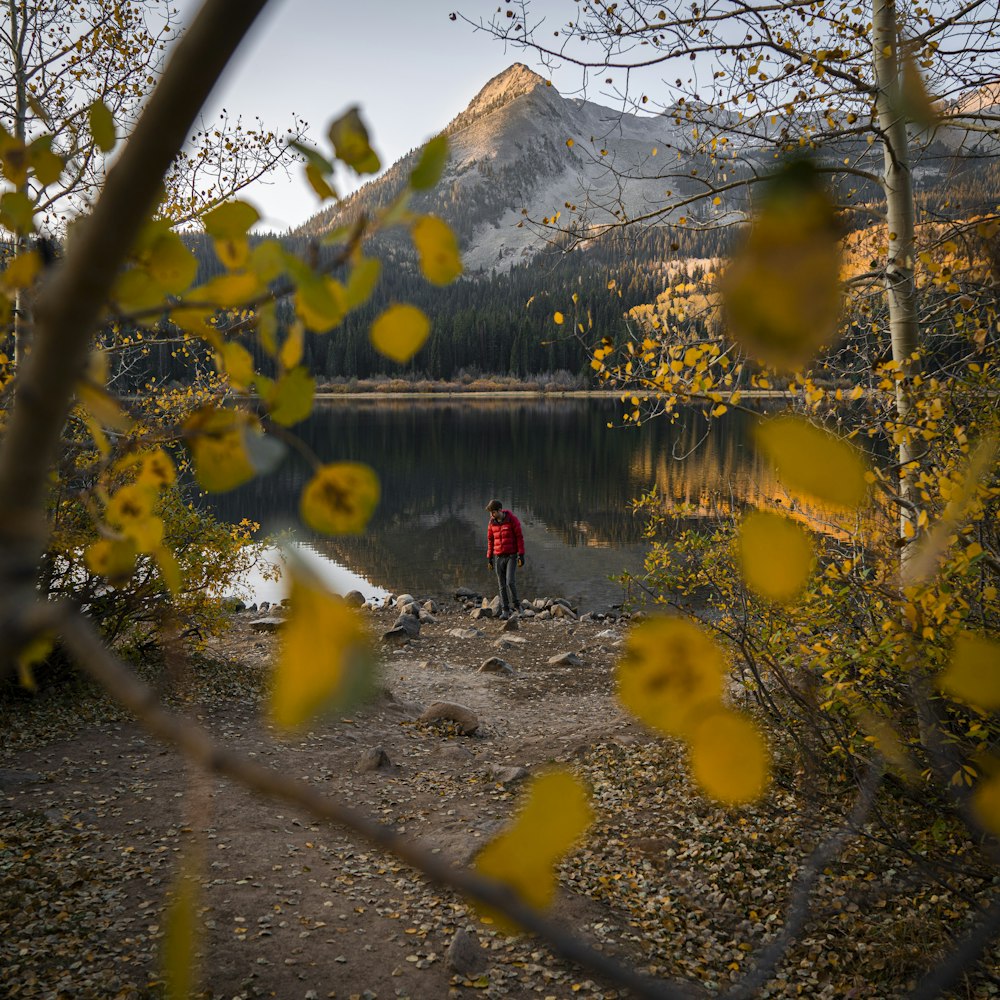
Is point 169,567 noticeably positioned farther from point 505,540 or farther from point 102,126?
point 505,540

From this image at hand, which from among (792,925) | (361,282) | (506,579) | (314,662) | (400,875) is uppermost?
(361,282)

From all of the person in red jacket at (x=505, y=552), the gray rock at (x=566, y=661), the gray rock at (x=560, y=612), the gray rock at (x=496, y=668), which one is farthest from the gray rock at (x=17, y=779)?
the gray rock at (x=560, y=612)

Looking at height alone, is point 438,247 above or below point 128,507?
above

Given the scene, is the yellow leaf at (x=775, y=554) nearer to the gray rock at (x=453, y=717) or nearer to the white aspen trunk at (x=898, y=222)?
the white aspen trunk at (x=898, y=222)

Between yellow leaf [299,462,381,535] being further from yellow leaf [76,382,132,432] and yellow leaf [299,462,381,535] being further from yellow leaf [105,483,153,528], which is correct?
yellow leaf [105,483,153,528]

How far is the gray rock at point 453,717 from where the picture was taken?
282 inches

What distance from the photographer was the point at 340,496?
53 centimetres

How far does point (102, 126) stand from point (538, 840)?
0.64 m

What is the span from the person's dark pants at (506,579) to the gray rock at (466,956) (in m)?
9.34

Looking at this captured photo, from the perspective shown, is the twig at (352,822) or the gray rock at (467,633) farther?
the gray rock at (467,633)

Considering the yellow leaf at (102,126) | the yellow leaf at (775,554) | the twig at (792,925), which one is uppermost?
the yellow leaf at (102,126)

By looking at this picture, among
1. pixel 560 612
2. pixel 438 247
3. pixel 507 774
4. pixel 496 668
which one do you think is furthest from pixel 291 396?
pixel 560 612

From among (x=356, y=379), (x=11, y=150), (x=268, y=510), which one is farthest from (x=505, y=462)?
(x=356, y=379)

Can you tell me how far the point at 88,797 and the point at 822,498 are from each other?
586cm
